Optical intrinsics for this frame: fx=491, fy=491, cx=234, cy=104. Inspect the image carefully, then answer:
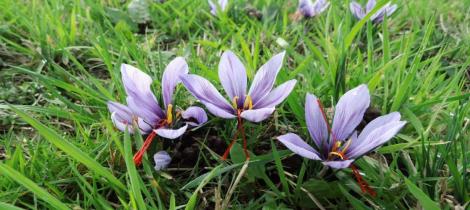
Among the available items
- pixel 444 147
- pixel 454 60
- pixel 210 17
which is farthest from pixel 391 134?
pixel 210 17

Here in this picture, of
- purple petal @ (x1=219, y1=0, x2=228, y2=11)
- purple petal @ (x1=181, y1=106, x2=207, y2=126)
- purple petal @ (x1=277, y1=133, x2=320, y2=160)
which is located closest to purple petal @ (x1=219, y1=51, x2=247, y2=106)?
purple petal @ (x1=181, y1=106, x2=207, y2=126)

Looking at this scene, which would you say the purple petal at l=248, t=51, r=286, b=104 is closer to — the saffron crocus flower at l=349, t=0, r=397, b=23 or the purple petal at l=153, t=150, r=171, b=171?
the purple petal at l=153, t=150, r=171, b=171

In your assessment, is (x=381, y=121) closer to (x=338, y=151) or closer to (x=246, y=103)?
(x=338, y=151)

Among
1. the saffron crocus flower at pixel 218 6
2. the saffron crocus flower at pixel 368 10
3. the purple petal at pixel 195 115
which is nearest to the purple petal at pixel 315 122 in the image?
the purple petal at pixel 195 115

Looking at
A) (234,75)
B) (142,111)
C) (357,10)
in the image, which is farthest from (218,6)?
(142,111)

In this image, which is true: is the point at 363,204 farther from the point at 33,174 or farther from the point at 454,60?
the point at 454,60
